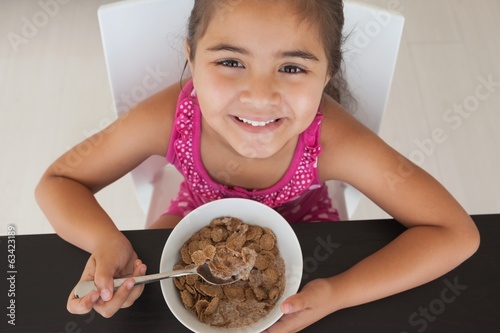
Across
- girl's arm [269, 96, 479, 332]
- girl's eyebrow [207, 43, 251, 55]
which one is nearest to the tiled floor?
girl's arm [269, 96, 479, 332]

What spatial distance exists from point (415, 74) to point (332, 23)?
1.20 metres

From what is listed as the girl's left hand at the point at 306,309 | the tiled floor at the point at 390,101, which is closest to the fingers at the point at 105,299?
the girl's left hand at the point at 306,309

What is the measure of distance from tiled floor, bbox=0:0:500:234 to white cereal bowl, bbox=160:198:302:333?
95 centimetres

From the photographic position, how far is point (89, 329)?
2.10ft

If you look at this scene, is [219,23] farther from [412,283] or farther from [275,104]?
[412,283]

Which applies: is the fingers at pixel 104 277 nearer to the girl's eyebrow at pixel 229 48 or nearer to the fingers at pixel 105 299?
the fingers at pixel 105 299

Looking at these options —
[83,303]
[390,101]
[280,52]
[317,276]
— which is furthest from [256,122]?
[390,101]

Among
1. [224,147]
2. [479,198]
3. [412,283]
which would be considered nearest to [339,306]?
[412,283]

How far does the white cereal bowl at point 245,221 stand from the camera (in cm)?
61

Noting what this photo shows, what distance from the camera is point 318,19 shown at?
0.72m

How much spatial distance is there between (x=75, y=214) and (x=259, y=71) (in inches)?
13.7

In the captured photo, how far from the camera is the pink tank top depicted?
0.89 meters

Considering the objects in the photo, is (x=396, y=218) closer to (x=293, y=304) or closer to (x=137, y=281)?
(x=293, y=304)

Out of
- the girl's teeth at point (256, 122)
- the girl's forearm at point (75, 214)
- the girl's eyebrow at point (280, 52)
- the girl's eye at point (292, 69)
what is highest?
the girl's eyebrow at point (280, 52)
